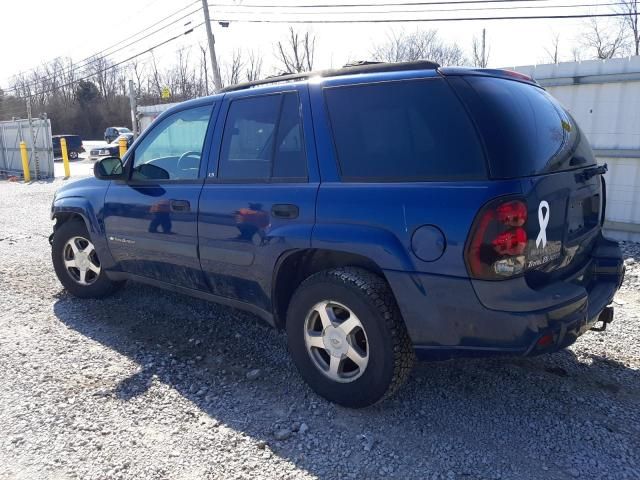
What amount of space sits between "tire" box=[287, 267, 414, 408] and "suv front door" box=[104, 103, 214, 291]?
1072 millimetres

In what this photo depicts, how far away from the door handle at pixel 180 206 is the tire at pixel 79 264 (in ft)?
4.74

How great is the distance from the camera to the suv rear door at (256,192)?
122 inches

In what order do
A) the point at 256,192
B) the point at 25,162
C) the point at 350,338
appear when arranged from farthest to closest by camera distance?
→ the point at 25,162, the point at 256,192, the point at 350,338

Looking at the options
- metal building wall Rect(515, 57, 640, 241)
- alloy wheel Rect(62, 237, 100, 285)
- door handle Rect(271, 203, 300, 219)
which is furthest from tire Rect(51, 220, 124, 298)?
metal building wall Rect(515, 57, 640, 241)

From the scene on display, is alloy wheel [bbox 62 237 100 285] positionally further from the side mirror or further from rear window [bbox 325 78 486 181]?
rear window [bbox 325 78 486 181]

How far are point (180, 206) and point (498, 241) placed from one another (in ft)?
7.57

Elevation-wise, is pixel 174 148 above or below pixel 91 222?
above

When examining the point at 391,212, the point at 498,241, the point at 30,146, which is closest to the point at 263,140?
the point at 391,212

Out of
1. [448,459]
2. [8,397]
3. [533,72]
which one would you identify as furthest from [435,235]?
[533,72]

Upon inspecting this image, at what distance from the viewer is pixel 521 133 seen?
2613 mm

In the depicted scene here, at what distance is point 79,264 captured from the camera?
499 cm

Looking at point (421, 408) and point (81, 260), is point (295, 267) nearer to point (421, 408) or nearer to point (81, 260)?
point (421, 408)

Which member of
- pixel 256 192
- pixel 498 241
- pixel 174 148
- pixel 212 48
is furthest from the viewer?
pixel 212 48

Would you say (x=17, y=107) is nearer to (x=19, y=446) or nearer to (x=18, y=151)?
(x=18, y=151)
